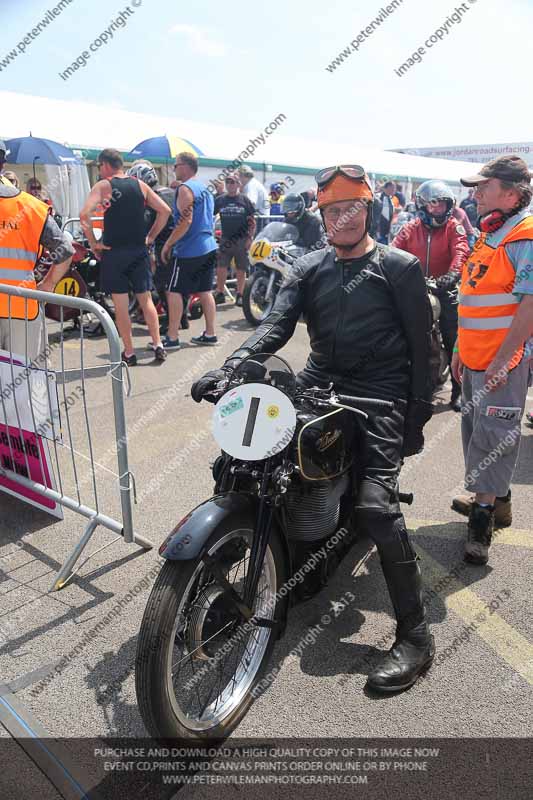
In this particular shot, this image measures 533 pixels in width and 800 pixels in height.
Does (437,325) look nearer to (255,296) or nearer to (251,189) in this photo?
(255,296)

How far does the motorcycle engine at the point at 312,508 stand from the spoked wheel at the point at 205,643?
0.14m

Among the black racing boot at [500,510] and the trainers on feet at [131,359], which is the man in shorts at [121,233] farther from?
the black racing boot at [500,510]

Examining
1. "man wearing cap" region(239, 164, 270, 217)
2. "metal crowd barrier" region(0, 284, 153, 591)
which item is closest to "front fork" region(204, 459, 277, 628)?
"metal crowd barrier" region(0, 284, 153, 591)

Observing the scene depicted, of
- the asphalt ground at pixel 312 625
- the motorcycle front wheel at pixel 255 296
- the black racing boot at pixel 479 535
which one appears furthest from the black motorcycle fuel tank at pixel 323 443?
the motorcycle front wheel at pixel 255 296

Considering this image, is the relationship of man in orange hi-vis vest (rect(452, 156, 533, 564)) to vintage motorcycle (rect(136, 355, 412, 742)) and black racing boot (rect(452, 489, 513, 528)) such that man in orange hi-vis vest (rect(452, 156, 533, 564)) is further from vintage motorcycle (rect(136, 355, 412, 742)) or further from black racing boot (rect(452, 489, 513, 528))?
vintage motorcycle (rect(136, 355, 412, 742))

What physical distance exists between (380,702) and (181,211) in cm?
577

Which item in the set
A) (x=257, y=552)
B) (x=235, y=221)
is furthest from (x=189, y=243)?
(x=257, y=552)

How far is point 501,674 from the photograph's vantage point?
2.51m

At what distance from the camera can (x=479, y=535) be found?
329 centimetres

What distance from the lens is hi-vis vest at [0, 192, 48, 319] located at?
3701 mm

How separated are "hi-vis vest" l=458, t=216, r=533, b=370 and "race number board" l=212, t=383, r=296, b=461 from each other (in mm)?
1542

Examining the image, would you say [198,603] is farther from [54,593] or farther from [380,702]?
[54,593]

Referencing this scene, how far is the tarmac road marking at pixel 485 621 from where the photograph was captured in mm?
2592

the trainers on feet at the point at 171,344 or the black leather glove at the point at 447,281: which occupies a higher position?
the black leather glove at the point at 447,281
